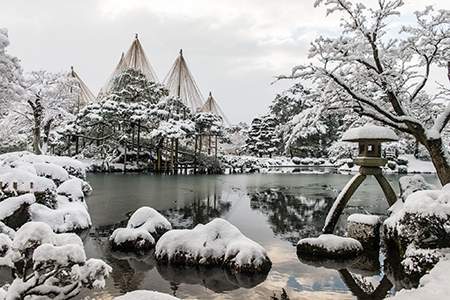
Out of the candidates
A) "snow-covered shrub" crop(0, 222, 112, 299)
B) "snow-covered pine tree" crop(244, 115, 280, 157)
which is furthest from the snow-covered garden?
"snow-covered pine tree" crop(244, 115, 280, 157)

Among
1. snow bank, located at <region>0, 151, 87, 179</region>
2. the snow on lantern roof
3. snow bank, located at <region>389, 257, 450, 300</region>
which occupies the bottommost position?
snow bank, located at <region>389, 257, 450, 300</region>

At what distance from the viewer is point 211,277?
5.85 m

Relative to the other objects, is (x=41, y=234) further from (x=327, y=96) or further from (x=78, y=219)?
(x=78, y=219)

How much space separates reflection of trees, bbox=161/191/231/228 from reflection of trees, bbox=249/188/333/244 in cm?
136

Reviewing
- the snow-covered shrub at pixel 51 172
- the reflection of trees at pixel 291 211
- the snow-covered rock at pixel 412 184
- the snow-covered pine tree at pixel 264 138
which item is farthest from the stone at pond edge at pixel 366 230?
the snow-covered pine tree at pixel 264 138

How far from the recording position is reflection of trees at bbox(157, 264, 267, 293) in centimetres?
555

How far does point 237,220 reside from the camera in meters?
11.0

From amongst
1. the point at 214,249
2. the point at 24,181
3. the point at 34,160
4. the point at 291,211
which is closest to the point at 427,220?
the point at 214,249

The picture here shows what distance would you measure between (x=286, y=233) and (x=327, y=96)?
3.85 metres

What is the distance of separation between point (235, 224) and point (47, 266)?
8.08m

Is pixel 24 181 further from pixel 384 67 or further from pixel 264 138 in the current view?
pixel 264 138

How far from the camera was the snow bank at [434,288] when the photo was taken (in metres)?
3.50

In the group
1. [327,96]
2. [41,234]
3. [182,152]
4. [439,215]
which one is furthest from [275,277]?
[182,152]

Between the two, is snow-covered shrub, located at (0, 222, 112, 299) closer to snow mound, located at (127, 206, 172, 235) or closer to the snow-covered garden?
the snow-covered garden
